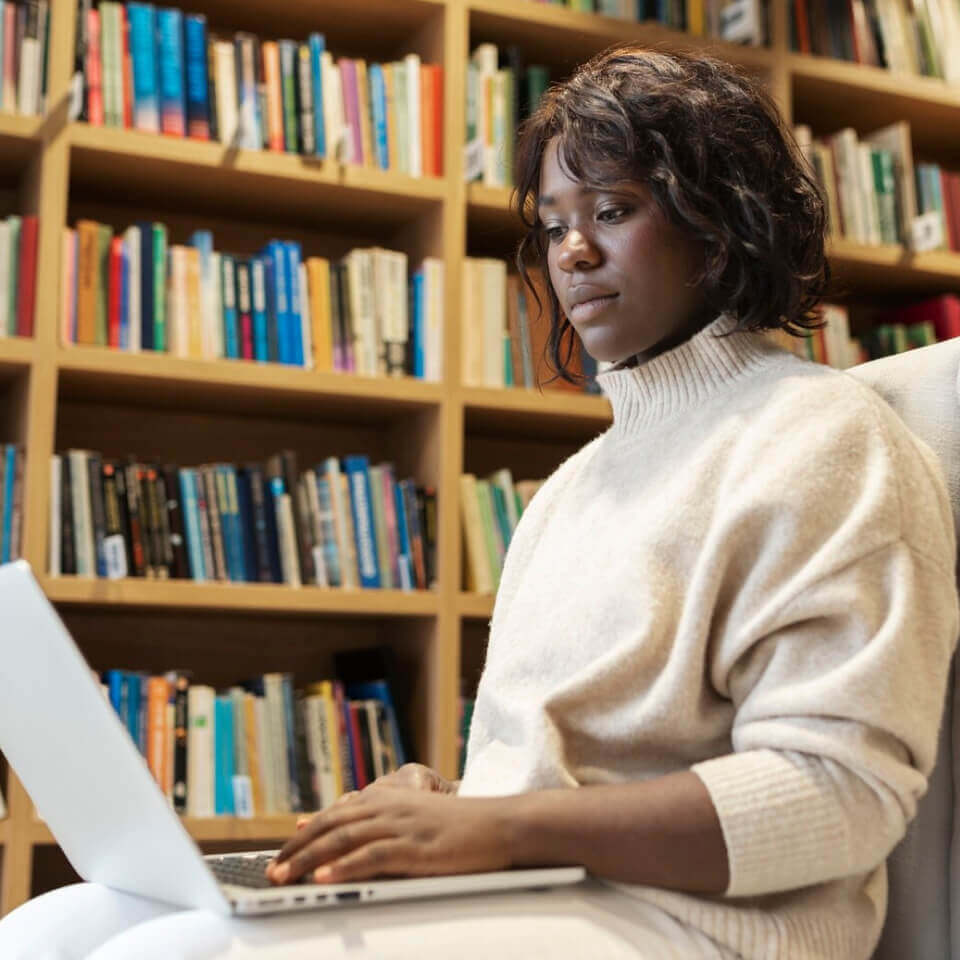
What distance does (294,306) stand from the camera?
8.35 ft

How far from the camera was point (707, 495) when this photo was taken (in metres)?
1.06

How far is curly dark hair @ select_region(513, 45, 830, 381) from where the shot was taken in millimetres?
1166

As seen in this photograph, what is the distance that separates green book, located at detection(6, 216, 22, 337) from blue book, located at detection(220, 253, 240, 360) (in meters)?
0.35

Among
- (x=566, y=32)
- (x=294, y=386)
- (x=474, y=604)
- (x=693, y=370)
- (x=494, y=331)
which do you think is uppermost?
(x=566, y=32)

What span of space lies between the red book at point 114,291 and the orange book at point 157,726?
603 millimetres

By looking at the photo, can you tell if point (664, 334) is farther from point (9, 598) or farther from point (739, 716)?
point (9, 598)

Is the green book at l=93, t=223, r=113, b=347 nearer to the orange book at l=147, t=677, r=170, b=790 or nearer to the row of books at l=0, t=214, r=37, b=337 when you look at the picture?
the row of books at l=0, t=214, r=37, b=337

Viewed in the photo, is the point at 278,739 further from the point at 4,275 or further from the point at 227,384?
the point at 4,275

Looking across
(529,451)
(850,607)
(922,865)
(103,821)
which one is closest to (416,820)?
(103,821)

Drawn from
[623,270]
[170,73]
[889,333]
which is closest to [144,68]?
[170,73]

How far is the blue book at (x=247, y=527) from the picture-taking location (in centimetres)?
246

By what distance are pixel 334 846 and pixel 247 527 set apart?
1.59m

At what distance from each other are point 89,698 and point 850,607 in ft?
1.66

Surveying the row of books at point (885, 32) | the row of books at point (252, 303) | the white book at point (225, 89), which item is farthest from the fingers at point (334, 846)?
the row of books at point (885, 32)
